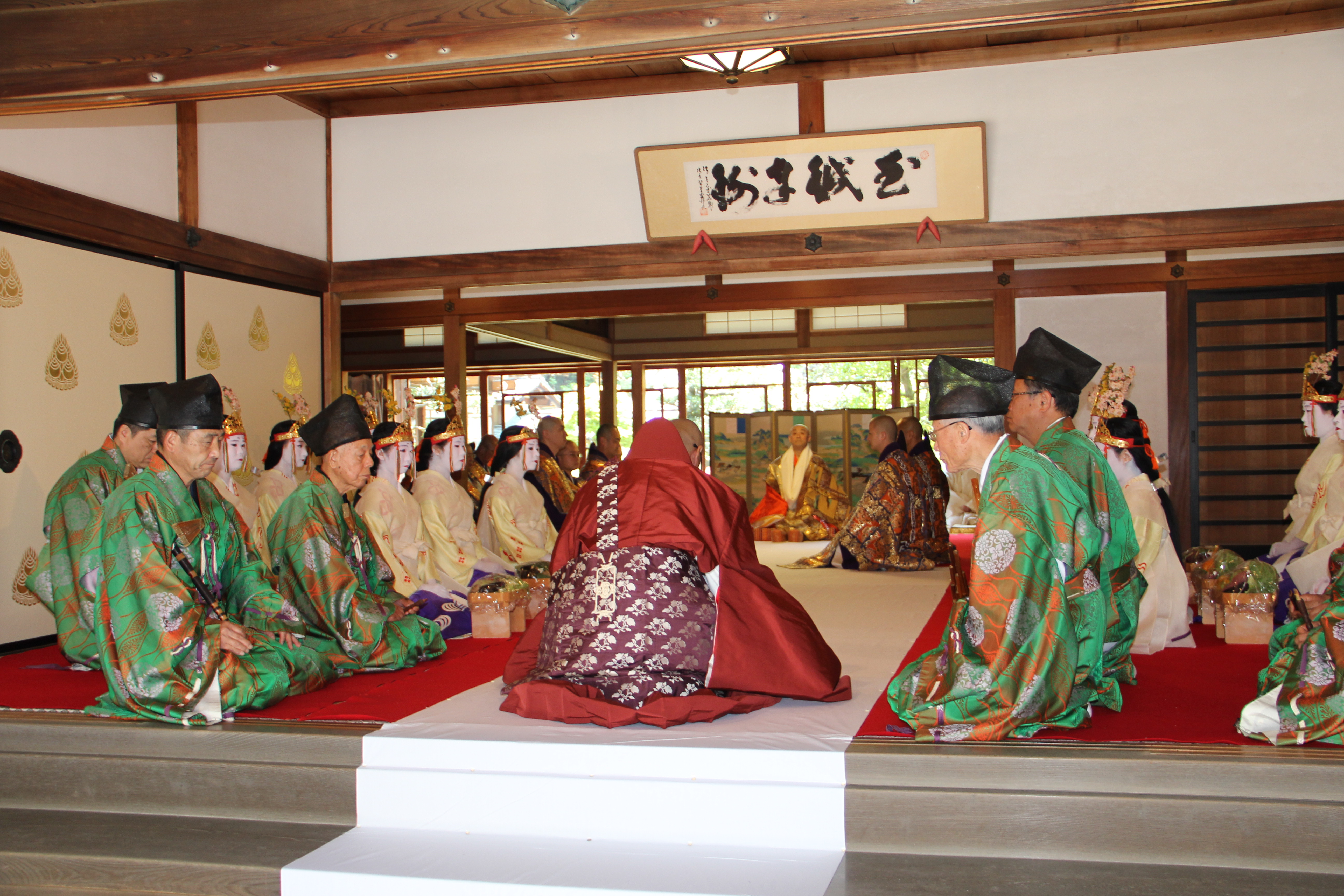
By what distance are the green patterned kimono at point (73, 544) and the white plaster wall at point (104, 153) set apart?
1443mm

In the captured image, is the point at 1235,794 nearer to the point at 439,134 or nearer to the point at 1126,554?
the point at 1126,554

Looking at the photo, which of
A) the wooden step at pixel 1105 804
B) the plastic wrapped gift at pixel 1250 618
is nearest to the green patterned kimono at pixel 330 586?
the wooden step at pixel 1105 804

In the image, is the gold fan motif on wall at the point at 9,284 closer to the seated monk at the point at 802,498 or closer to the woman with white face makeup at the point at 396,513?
the woman with white face makeup at the point at 396,513

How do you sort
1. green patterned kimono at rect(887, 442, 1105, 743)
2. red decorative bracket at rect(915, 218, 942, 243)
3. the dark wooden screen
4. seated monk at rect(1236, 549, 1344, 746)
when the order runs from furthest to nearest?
the dark wooden screen
red decorative bracket at rect(915, 218, 942, 243)
green patterned kimono at rect(887, 442, 1105, 743)
seated monk at rect(1236, 549, 1344, 746)

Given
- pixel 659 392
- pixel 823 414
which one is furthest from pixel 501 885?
pixel 659 392

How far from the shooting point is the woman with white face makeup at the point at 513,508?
6656 millimetres

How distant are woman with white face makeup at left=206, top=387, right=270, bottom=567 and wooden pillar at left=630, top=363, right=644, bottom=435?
7.15 metres

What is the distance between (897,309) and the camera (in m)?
12.0

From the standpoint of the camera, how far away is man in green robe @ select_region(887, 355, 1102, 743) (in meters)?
2.93

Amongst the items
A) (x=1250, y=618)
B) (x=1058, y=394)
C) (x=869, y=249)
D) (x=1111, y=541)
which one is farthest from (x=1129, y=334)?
(x=1111, y=541)

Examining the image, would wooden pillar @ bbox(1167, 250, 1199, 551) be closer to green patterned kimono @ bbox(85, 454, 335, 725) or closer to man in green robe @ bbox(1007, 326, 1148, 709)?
man in green robe @ bbox(1007, 326, 1148, 709)

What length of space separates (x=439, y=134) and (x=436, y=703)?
15.3 feet

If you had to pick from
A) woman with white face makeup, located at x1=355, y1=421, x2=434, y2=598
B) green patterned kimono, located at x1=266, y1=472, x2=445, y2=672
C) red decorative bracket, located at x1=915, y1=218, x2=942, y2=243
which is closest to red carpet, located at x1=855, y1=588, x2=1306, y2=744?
green patterned kimono, located at x1=266, y1=472, x2=445, y2=672

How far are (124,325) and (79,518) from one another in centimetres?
138
